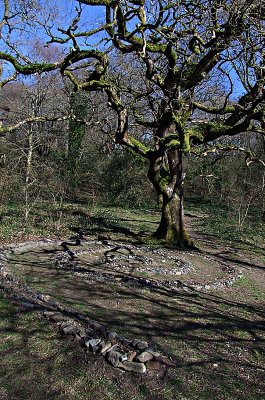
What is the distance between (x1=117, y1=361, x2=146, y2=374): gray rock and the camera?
478cm

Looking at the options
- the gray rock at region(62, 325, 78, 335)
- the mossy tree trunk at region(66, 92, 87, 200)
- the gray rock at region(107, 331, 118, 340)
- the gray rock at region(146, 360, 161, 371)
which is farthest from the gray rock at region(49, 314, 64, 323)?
the mossy tree trunk at region(66, 92, 87, 200)

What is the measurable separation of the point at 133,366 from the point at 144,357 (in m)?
0.25

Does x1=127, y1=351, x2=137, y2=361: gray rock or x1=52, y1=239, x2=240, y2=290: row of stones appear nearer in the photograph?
x1=127, y1=351, x2=137, y2=361: gray rock

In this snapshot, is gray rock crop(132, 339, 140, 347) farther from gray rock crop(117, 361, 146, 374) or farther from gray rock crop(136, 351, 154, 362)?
gray rock crop(117, 361, 146, 374)

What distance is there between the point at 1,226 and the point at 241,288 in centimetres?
902

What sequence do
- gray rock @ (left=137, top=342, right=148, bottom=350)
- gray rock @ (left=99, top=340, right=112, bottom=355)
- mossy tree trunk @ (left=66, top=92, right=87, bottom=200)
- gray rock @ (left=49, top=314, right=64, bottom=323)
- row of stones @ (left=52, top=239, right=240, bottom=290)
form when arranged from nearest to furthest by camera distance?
1. gray rock @ (left=99, top=340, right=112, bottom=355)
2. gray rock @ (left=137, top=342, right=148, bottom=350)
3. gray rock @ (left=49, top=314, right=64, bottom=323)
4. row of stones @ (left=52, top=239, right=240, bottom=290)
5. mossy tree trunk @ (left=66, top=92, right=87, bottom=200)

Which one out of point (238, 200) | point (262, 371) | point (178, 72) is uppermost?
point (178, 72)

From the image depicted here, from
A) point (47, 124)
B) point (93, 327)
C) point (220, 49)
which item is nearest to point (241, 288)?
point (93, 327)

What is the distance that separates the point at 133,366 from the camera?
4.83 meters

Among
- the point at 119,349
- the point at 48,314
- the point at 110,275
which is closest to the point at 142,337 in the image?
the point at 119,349

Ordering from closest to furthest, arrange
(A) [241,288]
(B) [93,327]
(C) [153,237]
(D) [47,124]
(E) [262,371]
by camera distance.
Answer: (E) [262,371] < (B) [93,327] < (A) [241,288] < (C) [153,237] < (D) [47,124]

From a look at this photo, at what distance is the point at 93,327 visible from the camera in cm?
589

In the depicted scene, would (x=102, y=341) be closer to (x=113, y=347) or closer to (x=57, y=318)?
(x=113, y=347)

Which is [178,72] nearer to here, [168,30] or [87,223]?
[168,30]
